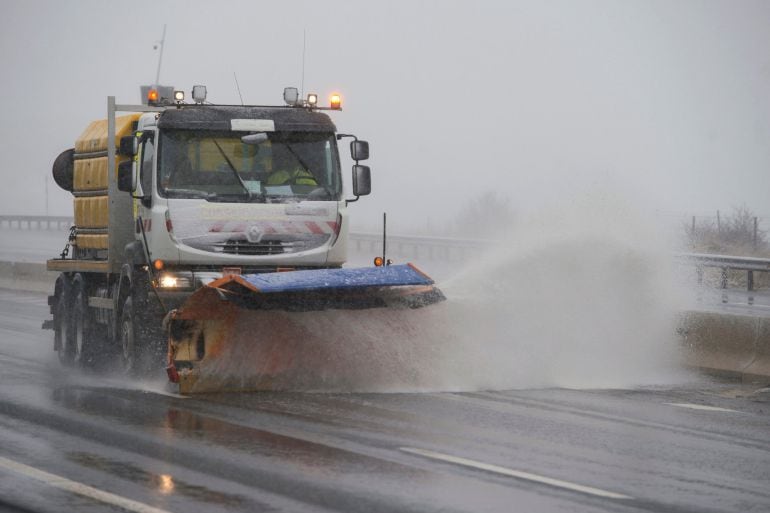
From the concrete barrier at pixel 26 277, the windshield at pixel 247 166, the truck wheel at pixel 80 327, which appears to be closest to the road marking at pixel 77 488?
the windshield at pixel 247 166

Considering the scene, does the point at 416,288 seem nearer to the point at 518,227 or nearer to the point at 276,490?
the point at 518,227

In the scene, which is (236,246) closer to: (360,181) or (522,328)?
(360,181)

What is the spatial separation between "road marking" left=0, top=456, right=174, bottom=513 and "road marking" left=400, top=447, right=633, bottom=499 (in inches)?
89.0

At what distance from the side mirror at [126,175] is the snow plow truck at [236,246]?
0.05ft

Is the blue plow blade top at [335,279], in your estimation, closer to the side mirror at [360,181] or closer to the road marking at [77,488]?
the side mirror at [360,181]

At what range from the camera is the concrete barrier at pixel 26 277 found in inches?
1306

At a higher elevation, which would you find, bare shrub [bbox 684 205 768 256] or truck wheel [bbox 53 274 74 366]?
bare shrub [bbox 684 205 768 256]

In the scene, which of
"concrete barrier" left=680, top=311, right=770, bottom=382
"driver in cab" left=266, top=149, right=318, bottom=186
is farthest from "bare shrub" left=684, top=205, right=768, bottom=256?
"driver in cab" left=266, top=149, right=318, bottom=186

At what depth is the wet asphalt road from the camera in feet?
25.4

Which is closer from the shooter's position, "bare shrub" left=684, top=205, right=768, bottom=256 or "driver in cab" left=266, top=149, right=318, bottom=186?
"driver in cab" left=266, top=149, right=318, bottom=186

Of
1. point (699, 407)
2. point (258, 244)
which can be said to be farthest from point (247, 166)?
point (699, 407)

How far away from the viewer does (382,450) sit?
9.41 metres

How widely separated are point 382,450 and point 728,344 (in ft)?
25.1

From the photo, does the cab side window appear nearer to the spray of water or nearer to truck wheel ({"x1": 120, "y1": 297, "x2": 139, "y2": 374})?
truck wheel ({"x1": 120, "y1": 297, "x2": 139, "y2": 374})
